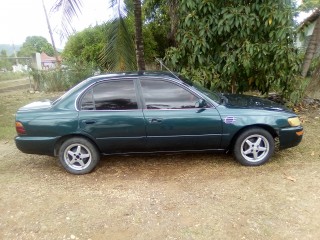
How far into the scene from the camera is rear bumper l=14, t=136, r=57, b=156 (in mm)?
4402

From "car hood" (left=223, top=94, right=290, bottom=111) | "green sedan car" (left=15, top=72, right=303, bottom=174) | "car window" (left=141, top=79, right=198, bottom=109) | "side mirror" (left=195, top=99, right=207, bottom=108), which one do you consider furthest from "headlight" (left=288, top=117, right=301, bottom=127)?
"car window" (left=141, top=79, right=198, bottom=109)

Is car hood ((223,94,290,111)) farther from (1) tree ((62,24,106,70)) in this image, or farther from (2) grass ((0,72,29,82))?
(2) grass ((0,72,29,82))

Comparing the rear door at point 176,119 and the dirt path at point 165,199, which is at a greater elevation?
the rear door at point 176,119

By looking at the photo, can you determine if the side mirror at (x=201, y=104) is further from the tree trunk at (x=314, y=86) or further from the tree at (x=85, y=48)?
the tree at (x=85, y=48)

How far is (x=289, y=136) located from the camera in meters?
4.50

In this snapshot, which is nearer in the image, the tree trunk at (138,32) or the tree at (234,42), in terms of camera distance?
the tree at (234,42)

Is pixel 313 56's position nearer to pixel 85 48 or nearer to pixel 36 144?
pixel 36 144

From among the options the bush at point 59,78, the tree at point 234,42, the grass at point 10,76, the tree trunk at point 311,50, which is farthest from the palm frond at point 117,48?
the grass at point 10,76

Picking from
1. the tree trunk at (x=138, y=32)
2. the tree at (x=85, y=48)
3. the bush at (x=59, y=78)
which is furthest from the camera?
the tree at (x=85, y=48)

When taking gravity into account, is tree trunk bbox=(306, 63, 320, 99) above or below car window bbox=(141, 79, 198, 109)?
below

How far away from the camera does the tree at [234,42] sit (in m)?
6.24

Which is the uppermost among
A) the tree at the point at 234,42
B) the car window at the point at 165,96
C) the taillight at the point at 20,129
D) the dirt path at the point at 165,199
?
the tree at the point at 234,42

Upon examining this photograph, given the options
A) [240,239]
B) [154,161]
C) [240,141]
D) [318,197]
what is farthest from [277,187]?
[154,161]

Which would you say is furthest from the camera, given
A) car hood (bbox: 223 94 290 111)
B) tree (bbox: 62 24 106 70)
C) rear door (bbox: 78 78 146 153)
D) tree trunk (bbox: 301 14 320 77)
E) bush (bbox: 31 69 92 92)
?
tree (bbox: 62 24 106 70)
